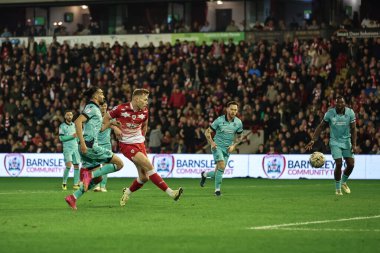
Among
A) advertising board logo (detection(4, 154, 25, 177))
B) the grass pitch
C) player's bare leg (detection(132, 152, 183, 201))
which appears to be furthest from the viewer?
advertising board logo (detection(4, 154, 25, 177))

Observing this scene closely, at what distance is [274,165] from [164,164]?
4.17m

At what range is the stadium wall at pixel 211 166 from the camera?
113ft

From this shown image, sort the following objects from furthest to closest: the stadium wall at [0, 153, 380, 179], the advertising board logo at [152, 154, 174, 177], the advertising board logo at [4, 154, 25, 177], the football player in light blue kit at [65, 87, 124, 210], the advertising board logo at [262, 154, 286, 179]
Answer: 1. the advertising board logo at [4, 154, 25, 177]
2. the advertising board logo at [152, 154, 174, 177]
3. the advertising board logo at [262, 154, 286, 179]
4. the stadium wall at [0, 153, 380, 179]
5. the football player in light blue kit at [65, 87, 124, 210]

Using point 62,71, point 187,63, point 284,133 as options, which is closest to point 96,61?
point 62,71

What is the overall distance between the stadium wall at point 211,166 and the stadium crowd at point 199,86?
2.19 ft

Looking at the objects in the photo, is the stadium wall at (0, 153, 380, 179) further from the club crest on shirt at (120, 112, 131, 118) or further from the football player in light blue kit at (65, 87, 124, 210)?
the club crest on shirt at (120, 112, 131, 118)

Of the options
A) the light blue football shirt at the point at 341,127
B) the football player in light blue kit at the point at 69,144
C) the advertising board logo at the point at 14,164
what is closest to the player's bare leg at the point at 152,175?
the light blue football shirt at the point at 341,127

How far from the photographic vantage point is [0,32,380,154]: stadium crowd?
37094mm

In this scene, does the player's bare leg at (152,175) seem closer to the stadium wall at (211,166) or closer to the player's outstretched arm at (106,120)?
the player's outstretched arm at (106,120)

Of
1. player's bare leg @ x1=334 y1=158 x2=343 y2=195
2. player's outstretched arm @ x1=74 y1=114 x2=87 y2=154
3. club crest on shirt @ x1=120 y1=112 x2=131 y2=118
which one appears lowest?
player's bare leg @ x1=334 y1=158 x2=343 y2=195

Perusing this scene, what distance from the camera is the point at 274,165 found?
35469 millimetres

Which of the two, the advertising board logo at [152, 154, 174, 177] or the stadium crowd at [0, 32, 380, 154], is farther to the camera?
the stadium crowd at [0, 32, 380, 154]

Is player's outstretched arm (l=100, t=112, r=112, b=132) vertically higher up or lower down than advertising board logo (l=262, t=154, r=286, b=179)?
higher up

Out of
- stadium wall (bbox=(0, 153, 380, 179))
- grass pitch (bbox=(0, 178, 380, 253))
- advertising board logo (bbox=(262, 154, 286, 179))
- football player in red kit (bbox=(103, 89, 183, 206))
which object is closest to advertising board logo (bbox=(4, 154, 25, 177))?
stadium wall (bbox=(0, 153, 380, 179))
